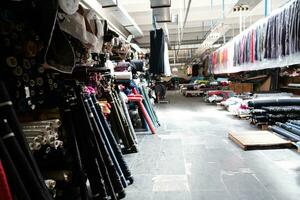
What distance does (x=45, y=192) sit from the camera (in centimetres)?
150

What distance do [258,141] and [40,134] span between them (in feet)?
11.3

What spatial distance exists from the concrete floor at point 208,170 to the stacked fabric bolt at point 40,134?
110 cm

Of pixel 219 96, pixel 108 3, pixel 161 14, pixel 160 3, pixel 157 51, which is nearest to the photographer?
pixel 108 3

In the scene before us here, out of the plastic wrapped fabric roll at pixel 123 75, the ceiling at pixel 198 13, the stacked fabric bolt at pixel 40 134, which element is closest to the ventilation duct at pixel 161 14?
the ceiling at pixel 198 13

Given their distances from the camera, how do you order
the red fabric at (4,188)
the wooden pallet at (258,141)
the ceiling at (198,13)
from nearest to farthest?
1. the red fabric at (4,188)
2. the wooden pallet at (258,141)
3. the ceiling at (198,13)

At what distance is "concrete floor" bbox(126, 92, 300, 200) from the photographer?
263 cm

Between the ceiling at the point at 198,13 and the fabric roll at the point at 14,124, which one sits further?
the ceiling at the point at 198,13

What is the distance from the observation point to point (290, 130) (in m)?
4.61

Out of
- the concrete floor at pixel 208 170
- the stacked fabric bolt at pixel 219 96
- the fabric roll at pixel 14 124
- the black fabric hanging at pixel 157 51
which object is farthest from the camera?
the stacked fabric bolt at pixel 219 96

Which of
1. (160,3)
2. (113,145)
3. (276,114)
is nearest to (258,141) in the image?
(276,114)

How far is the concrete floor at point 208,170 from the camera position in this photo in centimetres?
263

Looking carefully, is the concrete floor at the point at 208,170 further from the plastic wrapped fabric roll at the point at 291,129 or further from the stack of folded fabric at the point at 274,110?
the stack of folded fabric at the point at 274,110

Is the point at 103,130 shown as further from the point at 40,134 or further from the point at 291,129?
the point at 291,129

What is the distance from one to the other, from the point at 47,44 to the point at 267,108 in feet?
15.8
